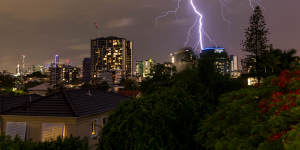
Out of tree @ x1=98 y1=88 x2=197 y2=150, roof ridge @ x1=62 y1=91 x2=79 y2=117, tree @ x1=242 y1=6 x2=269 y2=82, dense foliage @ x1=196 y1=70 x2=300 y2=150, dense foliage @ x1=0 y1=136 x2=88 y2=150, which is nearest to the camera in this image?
dense foliage @ x1=196 y1=70 x2=300 y2=150

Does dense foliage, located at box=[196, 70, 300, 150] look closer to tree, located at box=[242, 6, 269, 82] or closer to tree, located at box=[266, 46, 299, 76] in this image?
tree, located at box=[266, 46, 299, 76]

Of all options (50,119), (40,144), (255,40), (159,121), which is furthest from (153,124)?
(255,40)

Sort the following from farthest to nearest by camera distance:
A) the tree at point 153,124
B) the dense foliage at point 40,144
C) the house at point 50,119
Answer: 1. the house at point 50,119
2. the dense foliage at point 40,144
3. the tree at point 153,124

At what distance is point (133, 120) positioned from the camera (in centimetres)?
736

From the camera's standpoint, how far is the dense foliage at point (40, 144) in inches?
293

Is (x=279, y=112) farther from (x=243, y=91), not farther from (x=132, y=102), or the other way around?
(x=132, y=102)

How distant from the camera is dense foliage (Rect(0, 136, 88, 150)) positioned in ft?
24.5

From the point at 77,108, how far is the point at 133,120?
7.40 meters

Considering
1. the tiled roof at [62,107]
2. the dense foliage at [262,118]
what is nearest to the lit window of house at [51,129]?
the tiled roof at [62,107]

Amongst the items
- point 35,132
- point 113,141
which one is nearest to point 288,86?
point 113,141

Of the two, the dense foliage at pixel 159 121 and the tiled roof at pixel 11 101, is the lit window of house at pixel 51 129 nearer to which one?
the tiled roof at pixel 11 101

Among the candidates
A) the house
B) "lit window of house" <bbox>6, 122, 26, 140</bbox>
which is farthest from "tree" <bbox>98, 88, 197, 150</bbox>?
"lit window of house" <bbox>6, 122, 26, 140</bbox>

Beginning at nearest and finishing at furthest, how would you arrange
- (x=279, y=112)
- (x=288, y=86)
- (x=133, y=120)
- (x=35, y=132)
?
(x=279, y=112) → (x=288, y=86) → (x=133, y=120) → (x=35, y=132)

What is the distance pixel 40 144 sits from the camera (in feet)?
26.4
